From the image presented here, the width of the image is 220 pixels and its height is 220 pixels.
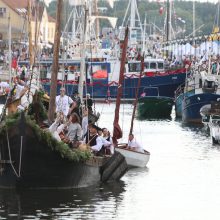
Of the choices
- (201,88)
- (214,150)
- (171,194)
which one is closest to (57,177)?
(171,194)

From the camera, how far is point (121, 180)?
135ft

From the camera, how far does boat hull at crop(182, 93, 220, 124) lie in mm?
75000

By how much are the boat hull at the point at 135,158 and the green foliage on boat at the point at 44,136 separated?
324 inches

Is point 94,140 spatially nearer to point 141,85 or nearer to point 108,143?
point 108,143

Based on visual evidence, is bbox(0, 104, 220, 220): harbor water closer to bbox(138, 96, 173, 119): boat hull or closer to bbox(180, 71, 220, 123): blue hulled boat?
bbox(180, 71, 220, 123): blue hulled boat

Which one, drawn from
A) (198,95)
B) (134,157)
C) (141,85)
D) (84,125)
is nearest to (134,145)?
(134,157)

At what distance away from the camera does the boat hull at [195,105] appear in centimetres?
7500

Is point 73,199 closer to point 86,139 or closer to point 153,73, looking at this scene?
point 86,139

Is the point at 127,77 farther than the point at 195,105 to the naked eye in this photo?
Yes

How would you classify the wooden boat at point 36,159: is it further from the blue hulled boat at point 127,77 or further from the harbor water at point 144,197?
the blue hulled boat at point 127,77

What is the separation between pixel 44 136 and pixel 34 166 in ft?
3.41

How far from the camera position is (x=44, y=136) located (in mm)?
35156

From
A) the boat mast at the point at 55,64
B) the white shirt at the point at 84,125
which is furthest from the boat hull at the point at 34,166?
the boat mast at the point at 55,64

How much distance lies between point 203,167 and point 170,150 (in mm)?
9351
